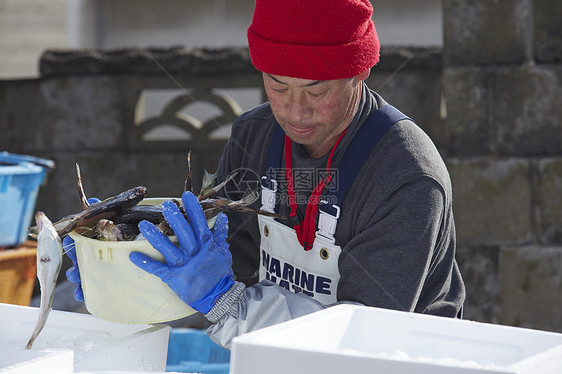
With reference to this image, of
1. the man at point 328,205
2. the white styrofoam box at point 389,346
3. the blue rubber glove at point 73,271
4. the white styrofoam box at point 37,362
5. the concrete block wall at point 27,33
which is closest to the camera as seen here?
the white styrofoam box at point 389,346

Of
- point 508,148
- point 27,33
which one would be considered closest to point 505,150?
point 508,148

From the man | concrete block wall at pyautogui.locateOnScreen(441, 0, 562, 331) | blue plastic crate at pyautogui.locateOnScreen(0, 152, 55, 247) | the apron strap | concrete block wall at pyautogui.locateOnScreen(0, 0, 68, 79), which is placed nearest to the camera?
the man

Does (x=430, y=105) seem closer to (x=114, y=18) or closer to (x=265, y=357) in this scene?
(x=265, y=357)

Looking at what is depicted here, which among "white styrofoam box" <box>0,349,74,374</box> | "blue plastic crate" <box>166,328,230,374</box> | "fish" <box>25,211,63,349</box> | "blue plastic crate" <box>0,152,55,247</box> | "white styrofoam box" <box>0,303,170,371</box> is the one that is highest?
"fish" <box>25,211,63,349</box>

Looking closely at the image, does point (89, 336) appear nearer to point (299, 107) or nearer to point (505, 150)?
point (299, 107)

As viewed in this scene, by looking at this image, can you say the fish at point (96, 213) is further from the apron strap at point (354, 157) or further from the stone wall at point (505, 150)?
the stone wall at point (505, 150)

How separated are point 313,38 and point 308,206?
0.62 metres

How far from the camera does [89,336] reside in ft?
6.53

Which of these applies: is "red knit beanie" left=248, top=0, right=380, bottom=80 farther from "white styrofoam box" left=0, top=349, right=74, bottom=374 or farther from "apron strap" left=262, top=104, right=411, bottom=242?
"white styrofoam box" left=0, top=349, right=74, bottom=374

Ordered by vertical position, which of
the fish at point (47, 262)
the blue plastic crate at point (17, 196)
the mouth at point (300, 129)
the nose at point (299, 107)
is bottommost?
the blue plastic crate at point (17, 196)

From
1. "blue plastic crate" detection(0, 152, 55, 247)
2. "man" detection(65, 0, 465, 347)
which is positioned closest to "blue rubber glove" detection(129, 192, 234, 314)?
"man" detection(65, 0, 465, 347)

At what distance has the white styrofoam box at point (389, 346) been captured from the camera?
129 cm

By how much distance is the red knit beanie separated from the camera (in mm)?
2152

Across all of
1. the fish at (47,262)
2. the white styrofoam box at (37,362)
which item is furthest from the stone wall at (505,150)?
the white styrofoam box at (37,362)
